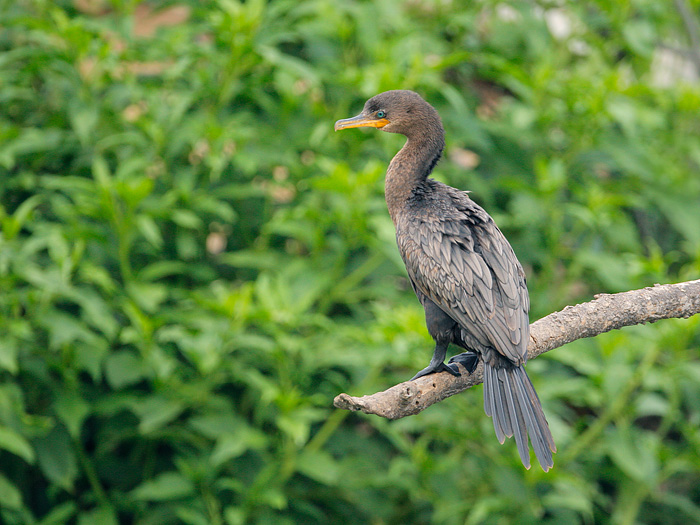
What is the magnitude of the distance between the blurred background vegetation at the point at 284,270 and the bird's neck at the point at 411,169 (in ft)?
2.50

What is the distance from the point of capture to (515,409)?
7.36 feet

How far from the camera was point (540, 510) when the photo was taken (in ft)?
12.1

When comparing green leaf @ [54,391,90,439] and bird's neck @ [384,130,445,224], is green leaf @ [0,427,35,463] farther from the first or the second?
bird's neck @ [384,130,445,224]

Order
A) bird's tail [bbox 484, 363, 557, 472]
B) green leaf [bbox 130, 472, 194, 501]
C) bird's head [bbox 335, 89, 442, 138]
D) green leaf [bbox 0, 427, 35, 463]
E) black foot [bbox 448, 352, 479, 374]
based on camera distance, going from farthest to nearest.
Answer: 1. green leaf [bbox 130, 472, 194, 501]
2. green leaf [bbox 0, 427, 35, 463]
3. bird's head [bbox 335, 89, 442, 138]
4. black foot [bbox 448, 352, 479, 374]
5. bird's tail [bbox 484, 363, 557, 472]

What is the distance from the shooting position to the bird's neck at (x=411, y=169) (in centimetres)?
260

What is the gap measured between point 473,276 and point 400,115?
659 mm

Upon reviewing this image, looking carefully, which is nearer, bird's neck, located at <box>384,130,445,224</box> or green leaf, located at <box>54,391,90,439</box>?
bird's neck, located at <box>384,130,445,224</box>

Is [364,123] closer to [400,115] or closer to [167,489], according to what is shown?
[400,115]

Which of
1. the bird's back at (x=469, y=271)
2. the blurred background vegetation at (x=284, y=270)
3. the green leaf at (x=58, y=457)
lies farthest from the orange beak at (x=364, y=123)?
the green leaf at (x=58, y=457)

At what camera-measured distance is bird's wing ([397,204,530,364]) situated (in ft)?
7.50

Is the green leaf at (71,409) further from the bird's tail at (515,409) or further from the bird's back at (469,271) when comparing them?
the bird's tail at (515,409)

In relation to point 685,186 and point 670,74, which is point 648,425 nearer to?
point 685,186

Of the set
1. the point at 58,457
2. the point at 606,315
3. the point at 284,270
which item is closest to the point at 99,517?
the point at 58,457

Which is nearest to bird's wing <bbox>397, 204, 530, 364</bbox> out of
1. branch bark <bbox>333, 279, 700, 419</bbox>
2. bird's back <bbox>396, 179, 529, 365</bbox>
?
bird's back <bbox>396, 179, 529, 365</bbox>
